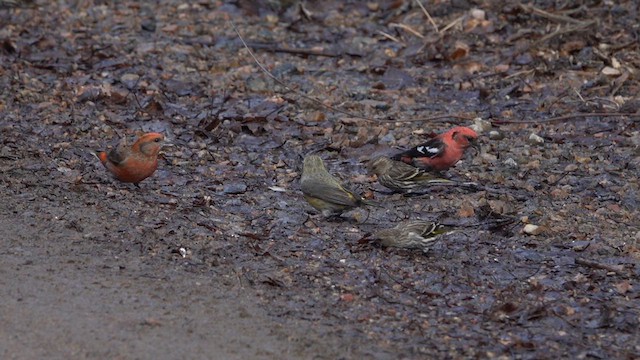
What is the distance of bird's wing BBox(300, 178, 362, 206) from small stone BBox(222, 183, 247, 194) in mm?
635

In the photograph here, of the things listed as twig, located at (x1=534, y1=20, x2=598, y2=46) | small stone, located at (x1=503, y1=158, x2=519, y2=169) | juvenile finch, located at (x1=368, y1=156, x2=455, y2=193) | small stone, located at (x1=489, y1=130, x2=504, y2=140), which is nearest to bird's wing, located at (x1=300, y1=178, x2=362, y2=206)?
juvenile finch, located at (x1=368, y1=156, x2=455, y2=193)

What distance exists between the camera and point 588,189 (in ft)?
27.4

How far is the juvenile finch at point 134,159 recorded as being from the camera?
7.89m

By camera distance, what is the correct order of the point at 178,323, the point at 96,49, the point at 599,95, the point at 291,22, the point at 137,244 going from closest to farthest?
the point at 178,323, the point at 137,244, the point at 599,95, the point at 96,49, the point at 291,22

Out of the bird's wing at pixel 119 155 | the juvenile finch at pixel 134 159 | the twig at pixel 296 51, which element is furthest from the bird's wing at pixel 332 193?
the twig at pixel 296 51

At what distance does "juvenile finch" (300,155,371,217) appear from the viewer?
7695mm

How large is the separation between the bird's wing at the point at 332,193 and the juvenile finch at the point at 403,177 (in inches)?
22.6

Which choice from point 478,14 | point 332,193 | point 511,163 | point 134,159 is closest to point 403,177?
→ point 332,193

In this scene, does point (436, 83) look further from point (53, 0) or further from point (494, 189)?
point (53, 0)

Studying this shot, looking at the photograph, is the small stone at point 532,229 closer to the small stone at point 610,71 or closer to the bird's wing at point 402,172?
the bird's wing at point 402,172

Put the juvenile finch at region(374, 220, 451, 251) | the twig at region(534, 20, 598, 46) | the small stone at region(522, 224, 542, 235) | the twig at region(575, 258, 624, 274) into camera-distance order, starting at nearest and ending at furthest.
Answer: the twig at region(575, 258, 624, 274), the juvenile finch at region(374, 220, 451, 251), the small stone at region(522, 224, 542, 235), the twig at region(534, 20, 598, 46)

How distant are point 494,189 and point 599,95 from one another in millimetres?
2467

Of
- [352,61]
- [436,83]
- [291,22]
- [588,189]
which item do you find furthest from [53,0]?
[588,189]

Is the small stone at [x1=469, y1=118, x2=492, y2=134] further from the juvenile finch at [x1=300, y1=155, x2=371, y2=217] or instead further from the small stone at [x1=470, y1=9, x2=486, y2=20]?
the small stone at [x1=470, y1=9, x2=486, y2=20]
